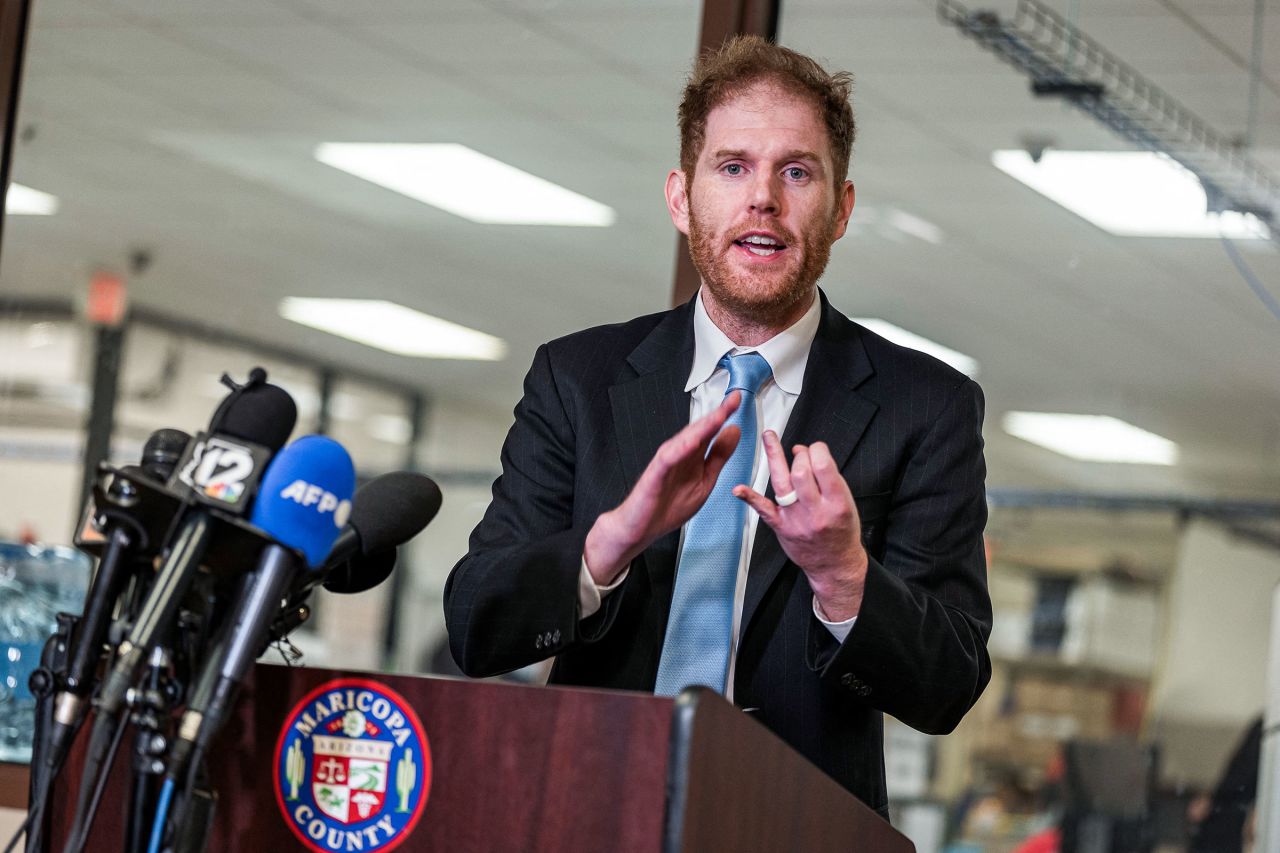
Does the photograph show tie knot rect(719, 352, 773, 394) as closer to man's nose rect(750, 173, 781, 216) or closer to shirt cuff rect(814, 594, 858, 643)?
man's nose rect(750, 173, 781, 216)

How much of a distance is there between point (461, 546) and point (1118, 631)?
1.56 metres

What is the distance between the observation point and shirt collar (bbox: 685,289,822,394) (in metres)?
1.63

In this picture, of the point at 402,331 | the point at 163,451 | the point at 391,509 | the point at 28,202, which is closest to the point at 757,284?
the point at 391,509

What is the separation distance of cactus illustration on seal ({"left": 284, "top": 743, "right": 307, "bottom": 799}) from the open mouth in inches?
27.3

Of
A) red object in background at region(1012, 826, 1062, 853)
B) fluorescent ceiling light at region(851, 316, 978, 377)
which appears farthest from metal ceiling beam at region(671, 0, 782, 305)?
red object in background at region(1012, 826, 1062, 853)

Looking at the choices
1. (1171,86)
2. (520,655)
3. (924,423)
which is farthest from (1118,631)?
(520,655)

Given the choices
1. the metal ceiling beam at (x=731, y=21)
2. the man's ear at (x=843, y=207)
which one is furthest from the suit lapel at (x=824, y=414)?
the metal ceiling beam at (x=731, y=21)

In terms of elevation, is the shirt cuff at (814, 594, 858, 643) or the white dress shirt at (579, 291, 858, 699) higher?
the white dress shirt at (579, 291, 858, 699)

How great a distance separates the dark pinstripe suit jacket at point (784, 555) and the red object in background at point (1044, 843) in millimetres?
2767

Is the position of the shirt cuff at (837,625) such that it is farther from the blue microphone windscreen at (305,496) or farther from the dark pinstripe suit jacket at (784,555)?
the blue microphone windscreen at (305,496)

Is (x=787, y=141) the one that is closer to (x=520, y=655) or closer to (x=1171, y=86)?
(x=520, y=655)

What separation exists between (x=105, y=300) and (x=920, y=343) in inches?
73.6

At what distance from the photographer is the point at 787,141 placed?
1609 millimetres

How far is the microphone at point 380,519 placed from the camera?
1.22m
